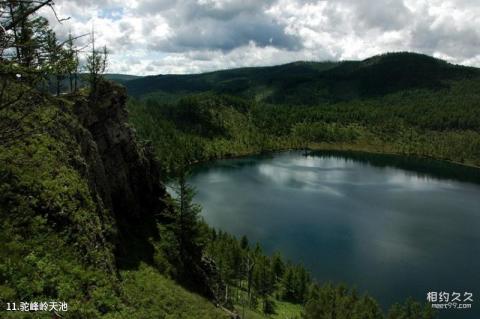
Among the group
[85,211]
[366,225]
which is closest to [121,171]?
[85,211]

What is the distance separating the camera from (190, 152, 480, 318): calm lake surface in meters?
84.9

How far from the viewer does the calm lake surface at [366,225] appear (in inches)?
3344

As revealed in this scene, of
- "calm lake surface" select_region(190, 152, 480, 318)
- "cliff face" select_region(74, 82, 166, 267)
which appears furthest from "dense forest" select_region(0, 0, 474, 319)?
"calm lake surface" select_region(190, 152, 480, 318)

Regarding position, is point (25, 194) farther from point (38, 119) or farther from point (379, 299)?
point (379, 299)

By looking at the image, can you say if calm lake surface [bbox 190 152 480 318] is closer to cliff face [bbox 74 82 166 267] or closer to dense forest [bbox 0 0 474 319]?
dense forest [bbox 0 0 474 319]

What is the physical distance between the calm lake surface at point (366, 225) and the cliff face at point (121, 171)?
5301 cm

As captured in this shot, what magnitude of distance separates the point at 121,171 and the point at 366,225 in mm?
90871

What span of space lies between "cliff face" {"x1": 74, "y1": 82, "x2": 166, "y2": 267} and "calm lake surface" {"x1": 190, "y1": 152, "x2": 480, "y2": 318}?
53.0 metres

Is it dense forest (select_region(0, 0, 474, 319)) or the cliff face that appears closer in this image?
dense forest (select_region(0, 0, 474, 319))

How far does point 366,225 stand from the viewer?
11600cm

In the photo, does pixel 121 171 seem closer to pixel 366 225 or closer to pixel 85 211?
pixel 85 211

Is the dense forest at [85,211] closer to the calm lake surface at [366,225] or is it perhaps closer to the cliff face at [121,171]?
the cliff face at [121,171]

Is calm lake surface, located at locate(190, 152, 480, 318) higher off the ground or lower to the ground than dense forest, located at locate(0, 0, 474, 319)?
lower

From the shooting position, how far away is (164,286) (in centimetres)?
3434
